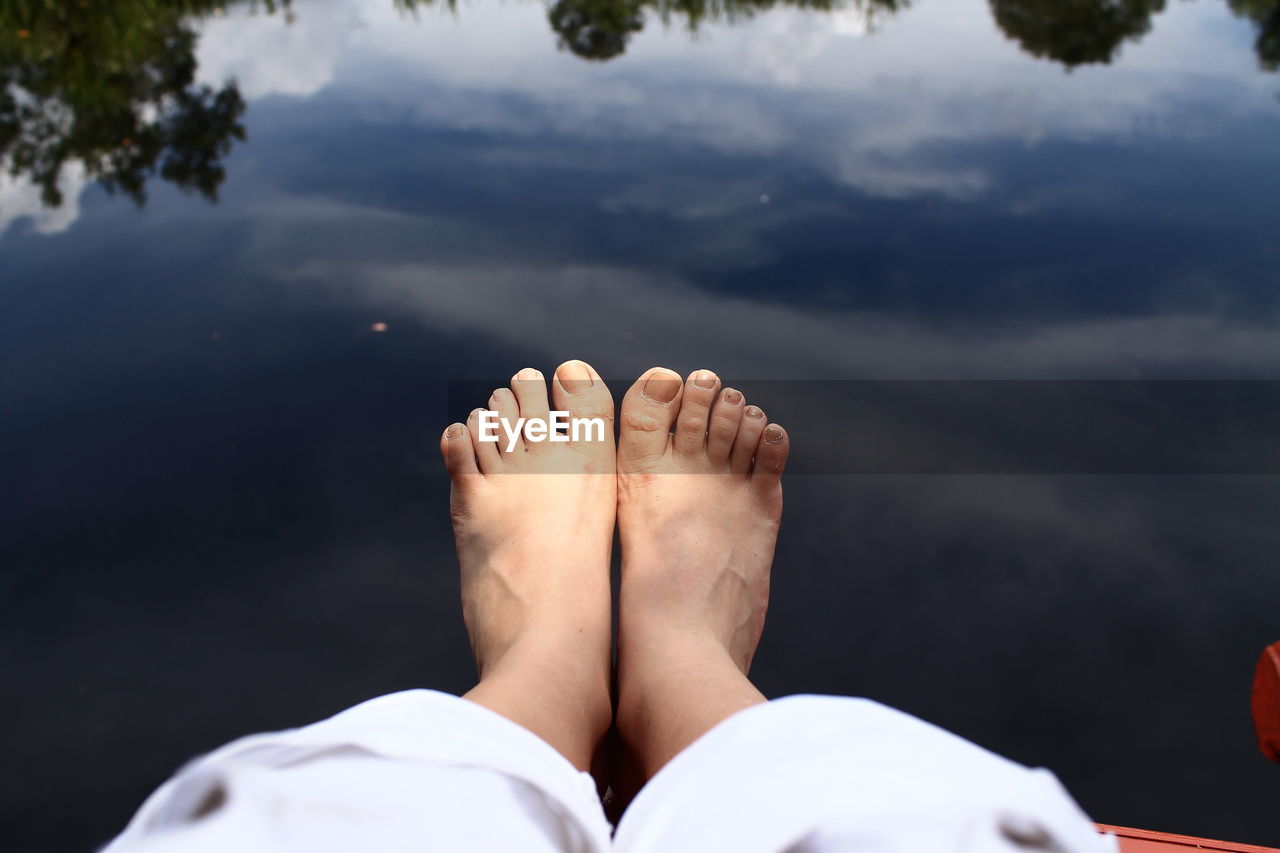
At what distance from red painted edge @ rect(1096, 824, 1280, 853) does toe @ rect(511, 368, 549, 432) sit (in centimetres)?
108

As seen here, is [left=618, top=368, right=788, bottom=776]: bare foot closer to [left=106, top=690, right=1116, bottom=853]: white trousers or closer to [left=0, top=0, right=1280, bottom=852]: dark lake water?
[left=0, top=0, right=1280, bottom=852]: dark lake water

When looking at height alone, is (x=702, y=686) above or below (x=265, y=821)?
below

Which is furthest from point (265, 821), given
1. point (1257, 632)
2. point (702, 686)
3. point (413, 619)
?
point (1257, 632)

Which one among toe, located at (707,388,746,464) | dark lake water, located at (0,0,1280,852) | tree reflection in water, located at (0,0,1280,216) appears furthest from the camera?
tree reflection in water, located at (0,0,1280,216)

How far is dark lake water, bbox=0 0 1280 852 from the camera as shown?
1172mm

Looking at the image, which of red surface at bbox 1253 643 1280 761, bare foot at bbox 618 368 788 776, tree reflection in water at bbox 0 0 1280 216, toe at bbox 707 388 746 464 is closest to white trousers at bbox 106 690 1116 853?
red surface at bbox 1253 643 1280 761

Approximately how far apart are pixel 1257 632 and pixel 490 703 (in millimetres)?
1065

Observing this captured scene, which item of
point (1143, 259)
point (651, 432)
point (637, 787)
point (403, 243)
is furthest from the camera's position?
point (403, 243)

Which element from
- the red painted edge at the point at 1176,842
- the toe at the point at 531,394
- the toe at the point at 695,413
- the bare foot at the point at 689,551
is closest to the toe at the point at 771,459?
the bare foot at the point at 689,551

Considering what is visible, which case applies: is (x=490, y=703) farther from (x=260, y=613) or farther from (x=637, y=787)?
(x=260, y=613)

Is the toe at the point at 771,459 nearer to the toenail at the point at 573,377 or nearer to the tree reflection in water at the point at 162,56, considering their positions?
the toenail at the point at 573,377

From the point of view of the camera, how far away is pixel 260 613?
4.12 feet

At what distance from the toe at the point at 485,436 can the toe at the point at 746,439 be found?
442mm

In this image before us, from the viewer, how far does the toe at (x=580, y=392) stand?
1569 millimetres
